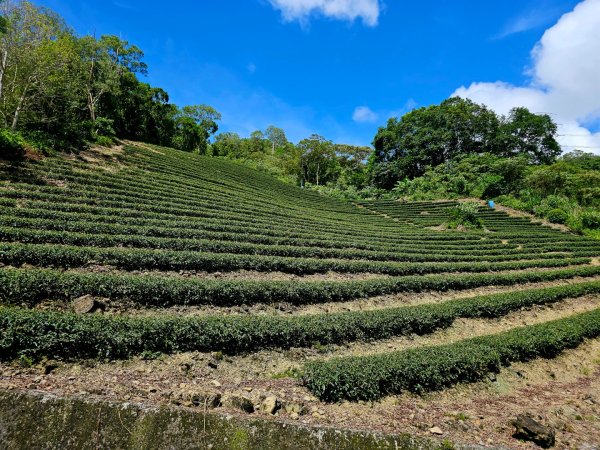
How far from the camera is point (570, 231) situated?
36875 millimetres

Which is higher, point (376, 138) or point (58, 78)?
point (376, 138)

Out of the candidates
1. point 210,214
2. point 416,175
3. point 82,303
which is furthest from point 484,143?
point 82,303

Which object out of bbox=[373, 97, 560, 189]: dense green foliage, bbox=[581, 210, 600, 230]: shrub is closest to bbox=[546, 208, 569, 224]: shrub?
bbox=[581, 210, 600, 230]: shrub

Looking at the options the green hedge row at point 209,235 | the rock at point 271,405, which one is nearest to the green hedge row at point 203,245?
Result: the green hedge row at point 209,235

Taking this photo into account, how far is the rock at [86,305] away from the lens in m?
7.49

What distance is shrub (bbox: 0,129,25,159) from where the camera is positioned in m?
18.2

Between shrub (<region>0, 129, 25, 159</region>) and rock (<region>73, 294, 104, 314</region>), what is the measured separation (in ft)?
56.6

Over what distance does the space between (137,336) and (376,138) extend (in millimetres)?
87239

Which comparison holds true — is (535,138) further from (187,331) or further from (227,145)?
(187,331)

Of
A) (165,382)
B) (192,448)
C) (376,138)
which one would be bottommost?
(165,382)

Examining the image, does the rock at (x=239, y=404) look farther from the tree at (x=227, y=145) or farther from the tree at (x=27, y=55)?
the tree at (x=227, y=145)

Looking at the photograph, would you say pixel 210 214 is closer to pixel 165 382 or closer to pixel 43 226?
pixel 43 226

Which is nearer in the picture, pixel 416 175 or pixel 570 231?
pixel 570 231

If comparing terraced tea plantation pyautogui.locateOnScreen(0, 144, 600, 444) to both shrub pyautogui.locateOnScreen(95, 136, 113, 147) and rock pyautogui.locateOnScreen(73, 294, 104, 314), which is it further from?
shrub pyautogui.locateOnScreen(95, 136, 113, 147)
